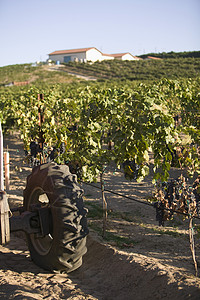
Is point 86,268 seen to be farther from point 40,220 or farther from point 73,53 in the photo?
point 73,53

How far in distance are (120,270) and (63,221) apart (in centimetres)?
108

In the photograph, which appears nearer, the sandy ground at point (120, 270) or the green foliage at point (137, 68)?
the sandy ground at point (120, 270)

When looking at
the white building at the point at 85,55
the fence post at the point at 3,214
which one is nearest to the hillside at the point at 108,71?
the white building at the point at 85,55

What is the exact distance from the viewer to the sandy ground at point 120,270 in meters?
3.38

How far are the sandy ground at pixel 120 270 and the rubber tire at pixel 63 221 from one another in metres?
0.23

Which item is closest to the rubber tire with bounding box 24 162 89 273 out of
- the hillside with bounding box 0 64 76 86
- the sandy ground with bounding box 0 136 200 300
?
the sandy ground with bounding box 0 136 200 300

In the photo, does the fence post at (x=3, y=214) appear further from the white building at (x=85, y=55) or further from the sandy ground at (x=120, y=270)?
the white building at (x=85, y=55)

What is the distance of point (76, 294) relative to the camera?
11.1 feet

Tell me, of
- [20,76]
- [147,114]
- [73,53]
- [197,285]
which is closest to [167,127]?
[147,114]

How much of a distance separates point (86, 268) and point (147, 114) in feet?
7.19

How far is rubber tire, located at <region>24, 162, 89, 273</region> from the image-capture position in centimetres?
349

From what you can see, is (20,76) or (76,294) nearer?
(76,294)

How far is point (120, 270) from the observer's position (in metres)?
4.04

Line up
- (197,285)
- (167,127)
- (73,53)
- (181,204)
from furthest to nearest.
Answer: (73,53), (181,204), (167,127), (197,285)
